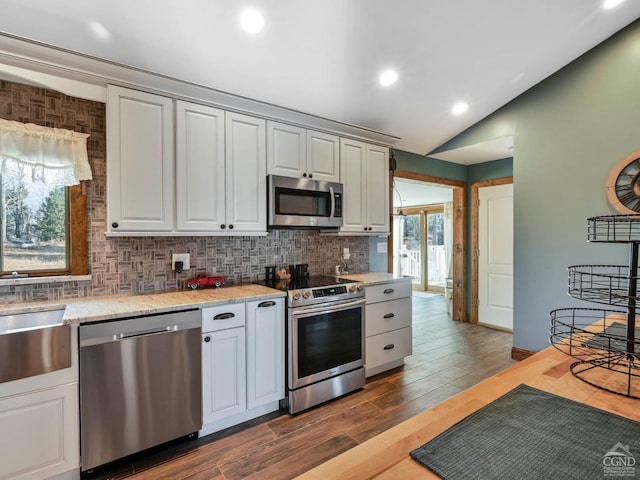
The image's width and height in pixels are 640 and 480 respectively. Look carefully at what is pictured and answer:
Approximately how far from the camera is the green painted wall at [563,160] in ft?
9.68

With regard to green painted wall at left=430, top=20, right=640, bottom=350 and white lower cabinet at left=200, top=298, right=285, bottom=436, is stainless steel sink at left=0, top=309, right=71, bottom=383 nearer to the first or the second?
white lower cabinet at left=200, top=298, right=285, bottom=436

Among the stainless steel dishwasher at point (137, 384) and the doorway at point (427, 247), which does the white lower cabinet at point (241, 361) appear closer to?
the stainless steel dishwasher at point (137, 384)

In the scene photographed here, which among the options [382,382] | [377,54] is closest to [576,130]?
[377,54]

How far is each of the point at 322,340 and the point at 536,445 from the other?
2.08 metres

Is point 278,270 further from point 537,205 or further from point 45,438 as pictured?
point 537,205

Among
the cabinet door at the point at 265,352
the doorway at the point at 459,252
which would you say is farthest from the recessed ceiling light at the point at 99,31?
the doorway at the point at 459,252

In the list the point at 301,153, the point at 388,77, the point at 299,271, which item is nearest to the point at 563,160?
the point at 388,77

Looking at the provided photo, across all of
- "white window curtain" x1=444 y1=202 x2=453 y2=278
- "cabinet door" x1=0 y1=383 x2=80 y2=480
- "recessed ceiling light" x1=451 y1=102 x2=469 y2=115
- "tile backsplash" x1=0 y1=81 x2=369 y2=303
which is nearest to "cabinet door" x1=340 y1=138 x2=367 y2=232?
"tile backsplash" x1=0 y1=81 x2=369 y2=303

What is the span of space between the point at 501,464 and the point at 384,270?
3564 mm

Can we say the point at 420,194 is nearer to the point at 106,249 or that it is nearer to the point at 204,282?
the point at 204,282

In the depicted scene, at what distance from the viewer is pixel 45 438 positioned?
173 cm

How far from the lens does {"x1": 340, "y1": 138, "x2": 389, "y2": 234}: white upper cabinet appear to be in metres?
3.35

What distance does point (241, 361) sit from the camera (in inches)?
92.5

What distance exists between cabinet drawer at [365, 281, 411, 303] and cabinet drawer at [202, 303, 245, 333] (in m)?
1.21
